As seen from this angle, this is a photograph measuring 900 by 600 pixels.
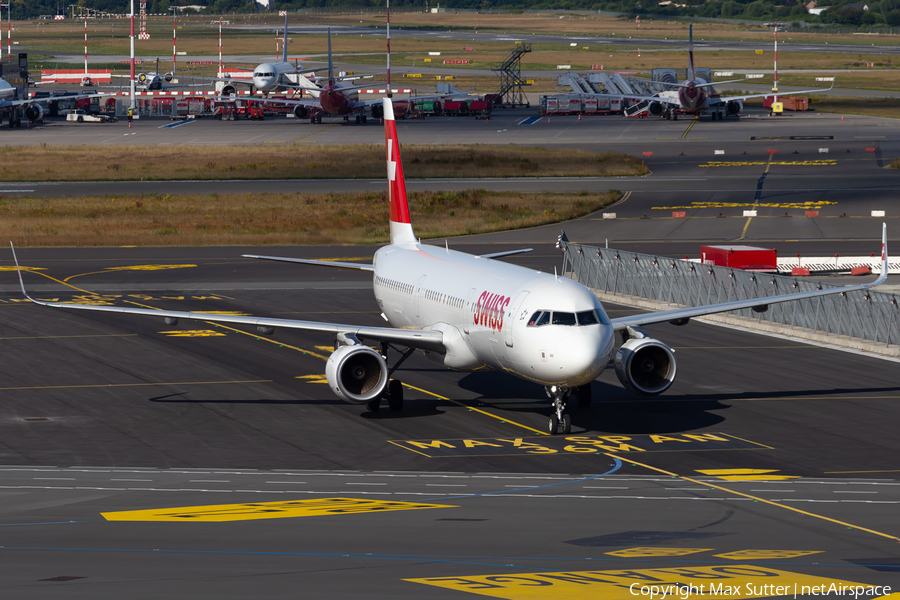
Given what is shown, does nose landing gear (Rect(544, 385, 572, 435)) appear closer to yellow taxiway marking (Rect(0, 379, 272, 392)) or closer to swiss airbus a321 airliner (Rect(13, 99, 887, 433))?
swiss airbus a321 airliner (Rect(13, 99, 887, 433))

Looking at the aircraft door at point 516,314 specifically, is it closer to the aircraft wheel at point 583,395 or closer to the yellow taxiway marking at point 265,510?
the aircraft wheel at point 583,395

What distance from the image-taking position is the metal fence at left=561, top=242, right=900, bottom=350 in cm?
4366

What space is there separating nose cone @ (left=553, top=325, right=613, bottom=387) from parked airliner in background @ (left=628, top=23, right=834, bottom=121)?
119 metres

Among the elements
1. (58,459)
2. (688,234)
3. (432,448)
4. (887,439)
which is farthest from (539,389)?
(688,234)

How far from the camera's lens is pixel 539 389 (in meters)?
37.3

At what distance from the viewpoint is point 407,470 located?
2778cm

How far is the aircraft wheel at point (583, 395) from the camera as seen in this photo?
34.3 metres

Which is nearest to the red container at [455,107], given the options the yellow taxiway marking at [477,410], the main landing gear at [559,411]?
the yellow taxiway marking at [477,410]

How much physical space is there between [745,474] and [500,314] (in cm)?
794

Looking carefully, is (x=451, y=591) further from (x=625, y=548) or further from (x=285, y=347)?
(x=285, y=347)

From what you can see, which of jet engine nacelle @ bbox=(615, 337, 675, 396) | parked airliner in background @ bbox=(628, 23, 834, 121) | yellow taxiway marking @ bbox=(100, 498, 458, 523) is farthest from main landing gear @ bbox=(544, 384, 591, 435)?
parked airliner in background @ bbox=(628, 23, 834, 121)

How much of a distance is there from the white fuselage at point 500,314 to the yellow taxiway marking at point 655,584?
11.6 meters

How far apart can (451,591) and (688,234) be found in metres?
61.5

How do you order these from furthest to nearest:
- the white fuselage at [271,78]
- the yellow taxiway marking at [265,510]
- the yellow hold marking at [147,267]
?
the white fuselage at [271,78], the yellow hold marking at [147,267], the yellow taxiway marking at [265,510]
